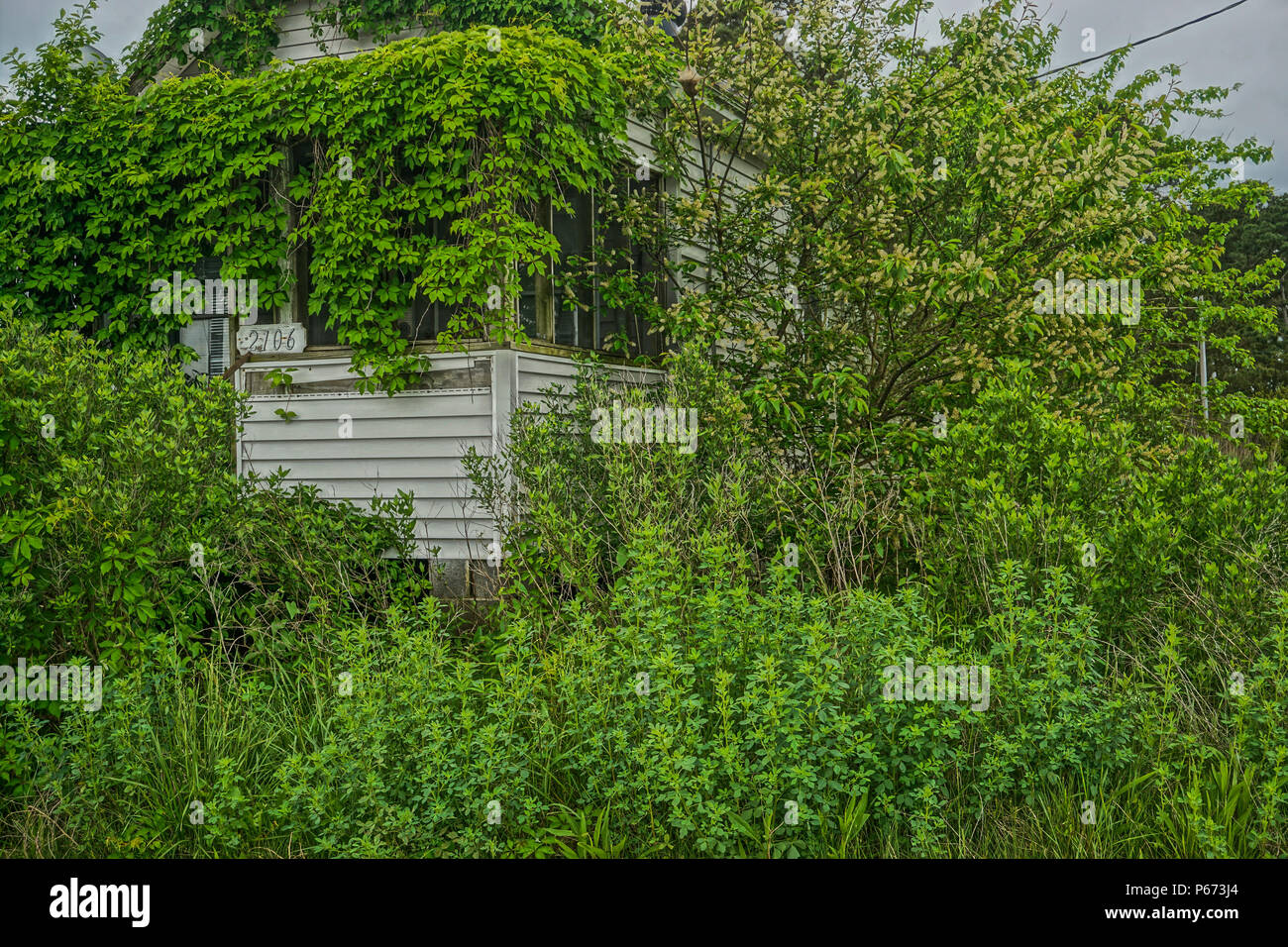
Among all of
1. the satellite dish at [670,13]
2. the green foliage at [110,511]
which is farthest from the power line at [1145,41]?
the green foliage at [110,511]

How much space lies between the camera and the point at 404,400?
7.56m

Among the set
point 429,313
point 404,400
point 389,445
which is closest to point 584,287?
point 429,313

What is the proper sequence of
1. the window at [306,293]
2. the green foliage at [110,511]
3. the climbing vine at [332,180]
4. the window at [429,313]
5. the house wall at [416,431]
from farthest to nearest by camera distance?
the window at [306,293] < the window at [429,313] < the house wall at [416,431] < the climbing vine at [332,180] < the green foliage at [110,511]

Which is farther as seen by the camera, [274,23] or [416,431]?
[274,23]

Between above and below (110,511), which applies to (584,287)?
→ above

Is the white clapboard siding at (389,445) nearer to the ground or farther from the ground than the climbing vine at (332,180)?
nearer to the ground

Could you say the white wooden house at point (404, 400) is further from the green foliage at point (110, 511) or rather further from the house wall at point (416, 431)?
the green foliage at point (110, 511)

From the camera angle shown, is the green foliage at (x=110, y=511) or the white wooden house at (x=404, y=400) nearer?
the green foliage at (x=110, y=511)

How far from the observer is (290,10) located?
882 centimetres

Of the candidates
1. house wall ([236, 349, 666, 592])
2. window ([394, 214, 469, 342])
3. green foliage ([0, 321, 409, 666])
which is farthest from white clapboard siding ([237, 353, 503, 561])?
green foliage ([0, 321, 409, 666])

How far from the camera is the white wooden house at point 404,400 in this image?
7.20 meters

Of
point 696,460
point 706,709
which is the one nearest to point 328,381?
point 696,460

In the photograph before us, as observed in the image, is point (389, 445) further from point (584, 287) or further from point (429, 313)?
point (584, 287)

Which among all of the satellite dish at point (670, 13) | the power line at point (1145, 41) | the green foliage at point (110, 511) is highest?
the power line at point (1145, 41)
